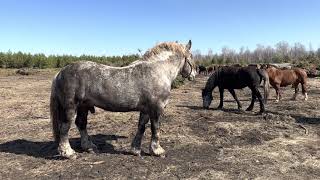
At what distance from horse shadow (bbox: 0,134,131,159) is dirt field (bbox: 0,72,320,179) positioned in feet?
0.06

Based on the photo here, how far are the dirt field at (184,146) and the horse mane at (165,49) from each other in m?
1.91

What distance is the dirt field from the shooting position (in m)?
7.09

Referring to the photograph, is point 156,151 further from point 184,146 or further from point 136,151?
point 184,146

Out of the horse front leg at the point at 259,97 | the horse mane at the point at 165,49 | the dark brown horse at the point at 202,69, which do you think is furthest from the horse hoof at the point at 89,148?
the dark brown horse at the point at 202,69

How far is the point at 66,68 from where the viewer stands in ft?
25.4

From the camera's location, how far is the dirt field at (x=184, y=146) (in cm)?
709

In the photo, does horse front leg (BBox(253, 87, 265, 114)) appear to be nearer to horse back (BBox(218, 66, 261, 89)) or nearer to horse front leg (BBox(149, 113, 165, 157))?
horse back (BBox(218, 66, 261, 89))

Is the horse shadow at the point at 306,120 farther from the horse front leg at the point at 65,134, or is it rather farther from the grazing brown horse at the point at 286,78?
the horse front leg at the point at 65,134

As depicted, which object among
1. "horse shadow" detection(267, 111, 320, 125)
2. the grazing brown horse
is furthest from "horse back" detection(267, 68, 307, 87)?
"horse shadow" detection(267, 111, 320, 125)

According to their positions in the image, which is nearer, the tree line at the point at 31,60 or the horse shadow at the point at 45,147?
the horse shadow at the point at 45,147

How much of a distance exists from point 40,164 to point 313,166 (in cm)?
481

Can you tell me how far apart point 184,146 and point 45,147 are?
2860 millimetres

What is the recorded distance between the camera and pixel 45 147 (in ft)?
28.8

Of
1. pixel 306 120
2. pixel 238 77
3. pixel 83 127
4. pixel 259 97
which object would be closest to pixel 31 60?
pixel 238 77
